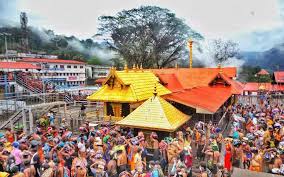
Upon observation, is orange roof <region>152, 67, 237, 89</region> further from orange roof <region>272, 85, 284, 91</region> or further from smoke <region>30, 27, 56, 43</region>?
smoke <region>30, 27, 56, 43</region>

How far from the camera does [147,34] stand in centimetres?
5047

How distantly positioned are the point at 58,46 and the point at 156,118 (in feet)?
304

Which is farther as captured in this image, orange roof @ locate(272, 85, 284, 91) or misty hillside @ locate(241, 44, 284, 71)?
misty hillside @ locate(241, 44, 284, 71)

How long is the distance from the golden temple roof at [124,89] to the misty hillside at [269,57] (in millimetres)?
105581

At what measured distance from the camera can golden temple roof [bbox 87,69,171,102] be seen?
17.9 meters

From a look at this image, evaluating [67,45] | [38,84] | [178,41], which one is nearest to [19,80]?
[38,84]

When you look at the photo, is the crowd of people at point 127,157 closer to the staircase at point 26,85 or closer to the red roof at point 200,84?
the red roof at point 200,84

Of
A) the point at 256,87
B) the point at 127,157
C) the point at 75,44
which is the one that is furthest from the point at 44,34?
the point at 127,157

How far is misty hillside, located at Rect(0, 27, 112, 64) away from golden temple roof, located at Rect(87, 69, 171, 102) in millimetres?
61013

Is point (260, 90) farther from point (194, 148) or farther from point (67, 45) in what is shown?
point (67, 45)

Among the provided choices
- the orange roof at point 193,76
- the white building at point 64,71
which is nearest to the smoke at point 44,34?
the white building at point 64,71

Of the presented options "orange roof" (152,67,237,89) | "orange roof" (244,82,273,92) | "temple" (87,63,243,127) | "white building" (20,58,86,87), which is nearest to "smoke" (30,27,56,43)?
"white building" (20,58,86,87)

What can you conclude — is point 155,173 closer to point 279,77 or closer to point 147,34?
point 147,34

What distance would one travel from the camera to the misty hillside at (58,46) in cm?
8681
